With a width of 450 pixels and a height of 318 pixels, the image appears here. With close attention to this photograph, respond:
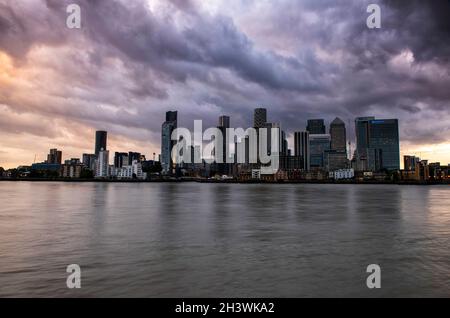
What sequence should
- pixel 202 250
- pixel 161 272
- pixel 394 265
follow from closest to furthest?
1. pixel 161 272
2. pixel 394 265
3. pixel 202 250

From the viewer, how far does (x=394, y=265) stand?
18.8 m
